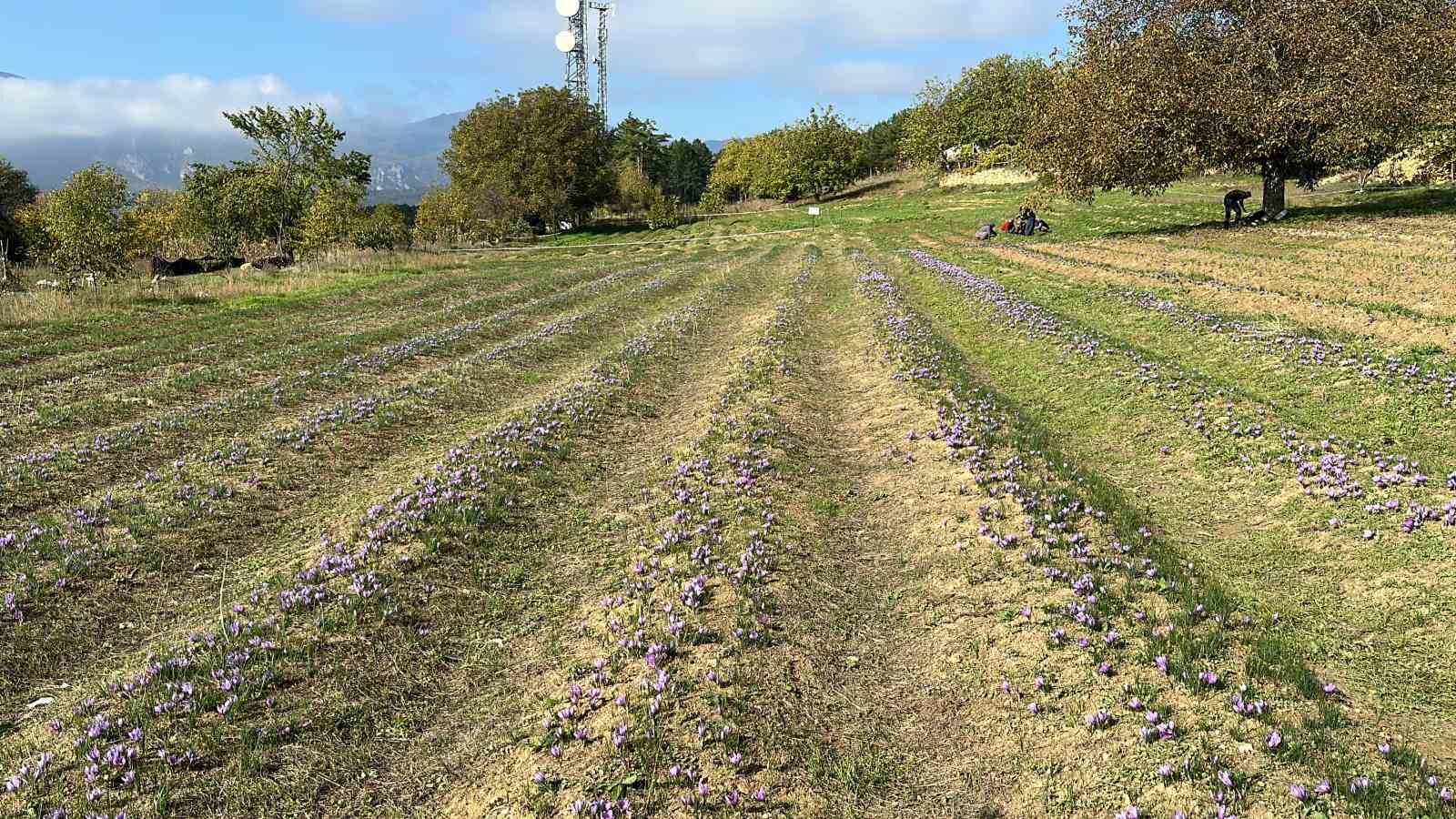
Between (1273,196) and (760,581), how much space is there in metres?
44.8

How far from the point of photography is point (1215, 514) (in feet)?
31.3

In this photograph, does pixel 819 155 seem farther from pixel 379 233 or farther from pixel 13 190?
pixel 13 190

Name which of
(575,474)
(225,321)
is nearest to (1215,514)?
(575,474)

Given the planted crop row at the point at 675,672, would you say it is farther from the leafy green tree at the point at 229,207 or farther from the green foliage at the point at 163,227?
the green foliage at the point at 163,227

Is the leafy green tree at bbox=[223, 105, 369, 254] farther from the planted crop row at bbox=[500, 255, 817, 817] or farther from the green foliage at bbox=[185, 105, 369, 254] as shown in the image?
the planted crop row at bbox=[500, 255, 817, 817]

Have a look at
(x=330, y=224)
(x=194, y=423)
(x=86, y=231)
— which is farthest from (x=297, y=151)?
(x=194, y=423)

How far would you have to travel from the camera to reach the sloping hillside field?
5.55 metres

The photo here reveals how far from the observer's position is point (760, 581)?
27.2 feet

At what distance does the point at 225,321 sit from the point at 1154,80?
39.5 meters

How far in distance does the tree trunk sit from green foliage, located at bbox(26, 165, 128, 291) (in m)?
55.8

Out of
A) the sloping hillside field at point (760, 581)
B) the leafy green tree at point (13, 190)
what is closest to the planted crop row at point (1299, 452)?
the sloping hillside field at point (760, 581)

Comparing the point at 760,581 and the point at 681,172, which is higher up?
the point at 681,172

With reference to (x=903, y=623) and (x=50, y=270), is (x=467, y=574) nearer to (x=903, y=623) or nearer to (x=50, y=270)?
(x=903, y=623)

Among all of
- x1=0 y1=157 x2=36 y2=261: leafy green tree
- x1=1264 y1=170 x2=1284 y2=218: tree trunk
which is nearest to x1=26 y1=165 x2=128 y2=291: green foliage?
x1=0 y1=157 x2=36 y2=261: leafy green tree
